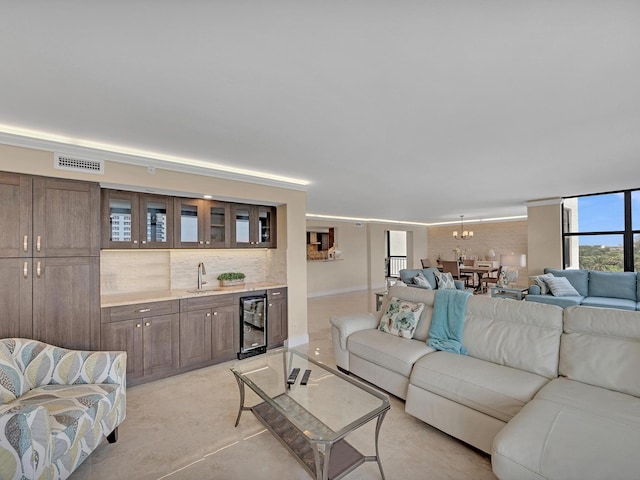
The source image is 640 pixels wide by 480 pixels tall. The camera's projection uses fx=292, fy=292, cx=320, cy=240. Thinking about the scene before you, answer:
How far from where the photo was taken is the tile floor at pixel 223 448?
1.86 m

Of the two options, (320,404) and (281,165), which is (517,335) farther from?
(281,165)

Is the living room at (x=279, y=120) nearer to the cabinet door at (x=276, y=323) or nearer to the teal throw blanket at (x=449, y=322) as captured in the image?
the cabinet door at (x=276, y=323)

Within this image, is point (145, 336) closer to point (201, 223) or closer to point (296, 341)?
point (201, 223)

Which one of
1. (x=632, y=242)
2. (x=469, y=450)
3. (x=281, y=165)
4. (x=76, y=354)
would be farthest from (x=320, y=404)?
(x=632, y=242)

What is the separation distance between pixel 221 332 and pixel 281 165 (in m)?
2.16

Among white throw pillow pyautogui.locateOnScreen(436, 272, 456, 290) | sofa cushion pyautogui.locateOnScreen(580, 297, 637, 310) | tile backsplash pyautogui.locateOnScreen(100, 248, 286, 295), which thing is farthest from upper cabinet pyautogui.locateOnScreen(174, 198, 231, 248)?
Result: sofa cushion pyautogui.locateOnScreen(580, 297, 637, 310)

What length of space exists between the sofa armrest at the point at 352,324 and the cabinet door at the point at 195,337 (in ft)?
4.96

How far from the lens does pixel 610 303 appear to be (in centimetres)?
454

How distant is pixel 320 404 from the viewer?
2064 mm

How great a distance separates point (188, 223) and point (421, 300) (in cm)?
293

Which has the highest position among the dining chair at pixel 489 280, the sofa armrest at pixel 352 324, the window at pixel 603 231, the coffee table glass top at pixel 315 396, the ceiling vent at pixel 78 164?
the ceiling vent at pixel 78 164

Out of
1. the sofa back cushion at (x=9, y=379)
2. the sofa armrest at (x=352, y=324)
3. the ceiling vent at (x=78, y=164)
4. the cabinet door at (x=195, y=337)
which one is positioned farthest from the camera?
the cabinet door at (x=195, y=337)

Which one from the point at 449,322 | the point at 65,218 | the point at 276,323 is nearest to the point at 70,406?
the point at 65,218

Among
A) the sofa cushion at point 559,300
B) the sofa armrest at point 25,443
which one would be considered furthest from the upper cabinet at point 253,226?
the sofa cushion at point 559,300
